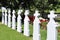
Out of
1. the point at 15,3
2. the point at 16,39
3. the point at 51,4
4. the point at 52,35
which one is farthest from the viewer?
the point at 51,4

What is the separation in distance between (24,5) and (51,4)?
2797mm

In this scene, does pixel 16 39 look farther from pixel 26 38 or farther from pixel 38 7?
pixel 38 7

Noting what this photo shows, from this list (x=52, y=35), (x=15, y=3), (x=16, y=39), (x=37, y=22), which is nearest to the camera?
(x=52, y=35)

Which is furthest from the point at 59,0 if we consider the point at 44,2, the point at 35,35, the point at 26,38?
the point at 35,35

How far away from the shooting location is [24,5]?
1001 inches

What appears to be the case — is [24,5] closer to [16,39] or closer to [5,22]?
[5,22]

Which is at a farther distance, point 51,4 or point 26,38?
point 51,4

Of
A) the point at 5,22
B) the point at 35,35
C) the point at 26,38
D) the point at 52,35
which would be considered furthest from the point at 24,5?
the point at 52,35

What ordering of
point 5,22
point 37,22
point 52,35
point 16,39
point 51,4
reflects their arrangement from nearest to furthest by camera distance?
point 52,35, point 37,22, point 16,39, point 5,22, point 51,4

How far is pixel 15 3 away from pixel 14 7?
1.41 ft

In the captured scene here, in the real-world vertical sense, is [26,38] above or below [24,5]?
below

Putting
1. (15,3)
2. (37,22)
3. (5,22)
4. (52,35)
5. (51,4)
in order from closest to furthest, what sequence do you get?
(52,35) < (37,22) < (5,22) < (15,3) < (51,4)

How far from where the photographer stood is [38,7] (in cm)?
2586

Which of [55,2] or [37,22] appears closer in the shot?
[37,22]
